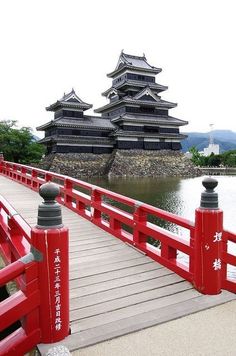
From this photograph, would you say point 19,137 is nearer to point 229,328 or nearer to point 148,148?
point 148,148

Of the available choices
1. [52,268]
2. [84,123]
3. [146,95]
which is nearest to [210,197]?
[52,268]

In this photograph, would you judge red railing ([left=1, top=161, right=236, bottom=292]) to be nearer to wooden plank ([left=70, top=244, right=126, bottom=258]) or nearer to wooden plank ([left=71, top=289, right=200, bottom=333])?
wooden plank ([left=70, top=244, right=126, bottom=258])

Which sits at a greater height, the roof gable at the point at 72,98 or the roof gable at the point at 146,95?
the roof gable at the point at 146,95

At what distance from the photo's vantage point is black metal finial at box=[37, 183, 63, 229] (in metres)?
2.87

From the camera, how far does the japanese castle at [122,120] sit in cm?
4139

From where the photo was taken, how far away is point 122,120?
42219mm

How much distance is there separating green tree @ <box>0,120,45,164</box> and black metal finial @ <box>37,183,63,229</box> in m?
35.8

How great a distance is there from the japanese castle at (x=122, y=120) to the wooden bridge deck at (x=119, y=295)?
3618 cm

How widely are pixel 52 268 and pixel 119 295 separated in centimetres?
124

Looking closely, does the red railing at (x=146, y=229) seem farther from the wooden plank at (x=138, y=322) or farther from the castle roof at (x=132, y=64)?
the castle roof at (x=132, y=64)

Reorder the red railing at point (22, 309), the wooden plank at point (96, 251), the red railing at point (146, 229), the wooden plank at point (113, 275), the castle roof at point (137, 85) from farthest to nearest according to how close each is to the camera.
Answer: the castle roof at point (137, 85)
the wooden plank at point (96, 251)
the red railing at point (146, 229)
the wooden plank at point (113, 275)
the red railing at point (22, 309)

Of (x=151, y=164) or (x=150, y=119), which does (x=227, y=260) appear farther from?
(x=150, y=119)

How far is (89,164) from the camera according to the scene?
1692 inches

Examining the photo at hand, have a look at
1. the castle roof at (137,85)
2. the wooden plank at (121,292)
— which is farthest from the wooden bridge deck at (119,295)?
the castle roof at (137,85)
